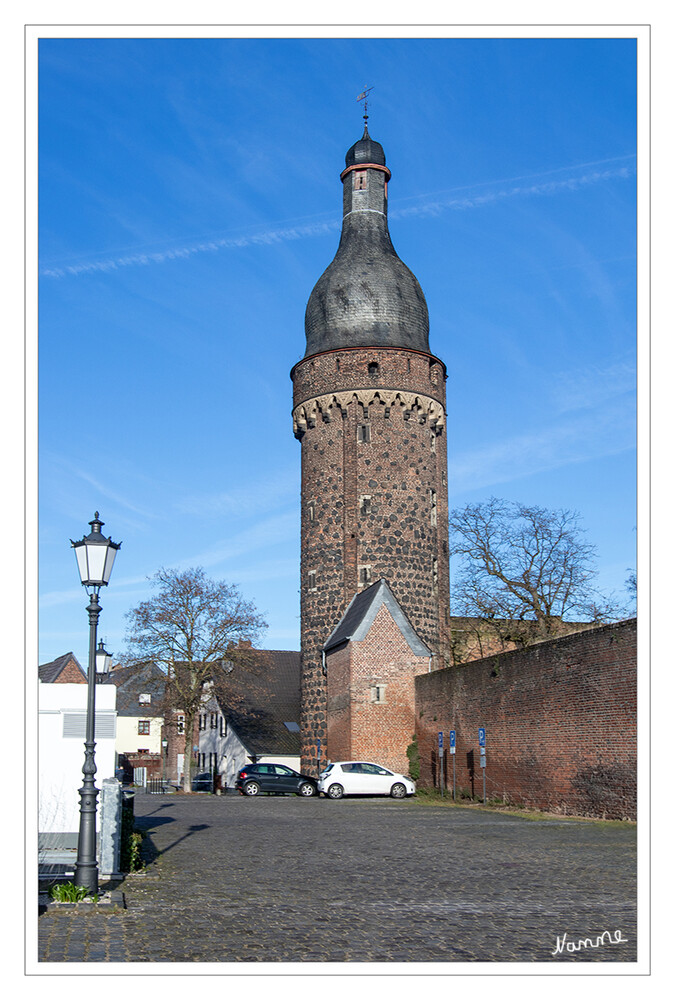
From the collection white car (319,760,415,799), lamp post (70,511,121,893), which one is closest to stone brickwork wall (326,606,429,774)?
white car (319,760,415,799)

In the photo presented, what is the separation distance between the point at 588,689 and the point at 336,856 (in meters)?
10.7

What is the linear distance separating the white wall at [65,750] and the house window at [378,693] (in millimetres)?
25182

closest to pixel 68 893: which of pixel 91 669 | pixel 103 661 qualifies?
pixel 91 669

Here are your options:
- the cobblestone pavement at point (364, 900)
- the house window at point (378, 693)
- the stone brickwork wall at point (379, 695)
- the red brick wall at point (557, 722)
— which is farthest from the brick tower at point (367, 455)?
the cobblestone pavement at point (364, 900)

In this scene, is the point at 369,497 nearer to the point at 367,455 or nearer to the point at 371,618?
the point at 367,455

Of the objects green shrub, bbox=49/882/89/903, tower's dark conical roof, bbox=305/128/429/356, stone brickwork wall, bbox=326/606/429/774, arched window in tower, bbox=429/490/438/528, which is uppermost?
tower's dark conical roof, bbox=305/128/429/356

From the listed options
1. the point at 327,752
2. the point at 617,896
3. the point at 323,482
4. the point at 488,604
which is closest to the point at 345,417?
the point at 323,482

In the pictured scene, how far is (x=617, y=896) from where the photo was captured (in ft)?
36.7

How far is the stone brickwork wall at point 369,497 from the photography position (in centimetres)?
4356

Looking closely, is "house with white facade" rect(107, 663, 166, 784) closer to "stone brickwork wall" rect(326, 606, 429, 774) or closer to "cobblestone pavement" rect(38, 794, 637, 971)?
"stone brickwork wall" rect(326, 606, 429, 774)

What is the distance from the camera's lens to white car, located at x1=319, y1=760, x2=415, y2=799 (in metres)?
35.7

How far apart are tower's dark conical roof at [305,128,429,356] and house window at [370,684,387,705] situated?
1466 centimetres

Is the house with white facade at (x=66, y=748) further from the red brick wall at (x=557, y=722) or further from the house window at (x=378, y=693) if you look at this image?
the house window at (x=378, y=693)
